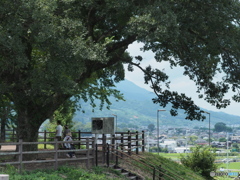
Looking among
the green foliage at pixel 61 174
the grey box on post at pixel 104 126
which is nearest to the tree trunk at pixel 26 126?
Result: the grey box on post at pixel 104 126

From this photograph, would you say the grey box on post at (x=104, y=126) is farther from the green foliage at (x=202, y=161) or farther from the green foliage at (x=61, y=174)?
the green foliage at (x=202, y=161)

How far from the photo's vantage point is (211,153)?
129ft

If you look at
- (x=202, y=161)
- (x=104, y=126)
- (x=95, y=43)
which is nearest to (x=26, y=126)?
(x=104, y=126)

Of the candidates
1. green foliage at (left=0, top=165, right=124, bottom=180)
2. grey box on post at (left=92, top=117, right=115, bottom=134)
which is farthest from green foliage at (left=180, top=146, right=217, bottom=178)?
green foliage at (left=0, top=165, right=124, bottom=180)

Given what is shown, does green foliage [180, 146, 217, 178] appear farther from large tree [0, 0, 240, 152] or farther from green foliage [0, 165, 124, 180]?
green foliage [0, 165, 124, 180]

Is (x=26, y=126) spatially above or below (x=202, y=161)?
above

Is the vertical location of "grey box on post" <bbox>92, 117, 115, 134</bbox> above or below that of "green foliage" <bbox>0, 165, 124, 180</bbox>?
above

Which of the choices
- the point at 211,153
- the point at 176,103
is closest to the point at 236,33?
the point at 176,103

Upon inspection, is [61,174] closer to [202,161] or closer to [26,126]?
[26,126]

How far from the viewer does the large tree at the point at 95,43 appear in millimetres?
20859

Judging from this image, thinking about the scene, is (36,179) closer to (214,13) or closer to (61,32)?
(61,32)

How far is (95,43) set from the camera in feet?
83.9

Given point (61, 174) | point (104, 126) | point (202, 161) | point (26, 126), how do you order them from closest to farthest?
point (61, 174) < point (104, 126) < point (26, 126) < point (202, 161)

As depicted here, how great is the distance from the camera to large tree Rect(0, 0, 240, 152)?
20.9 metres
